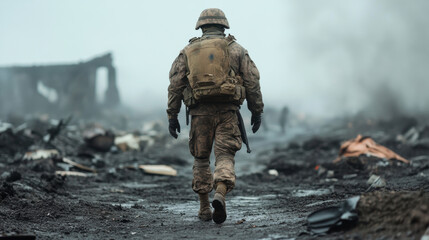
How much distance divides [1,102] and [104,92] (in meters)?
7.18

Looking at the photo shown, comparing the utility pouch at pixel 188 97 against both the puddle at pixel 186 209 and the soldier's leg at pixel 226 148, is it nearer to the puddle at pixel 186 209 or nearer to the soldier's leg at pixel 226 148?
the soldier's leg at pixel 226 148

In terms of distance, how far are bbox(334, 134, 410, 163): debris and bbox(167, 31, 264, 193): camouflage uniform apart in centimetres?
520

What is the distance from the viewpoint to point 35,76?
3522 cm

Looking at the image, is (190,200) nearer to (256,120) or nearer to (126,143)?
(256,120)

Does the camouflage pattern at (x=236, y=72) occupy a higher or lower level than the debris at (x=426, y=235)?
higher

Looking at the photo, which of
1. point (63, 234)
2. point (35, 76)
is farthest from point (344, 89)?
point (63, 234)

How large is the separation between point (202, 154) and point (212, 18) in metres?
1.29

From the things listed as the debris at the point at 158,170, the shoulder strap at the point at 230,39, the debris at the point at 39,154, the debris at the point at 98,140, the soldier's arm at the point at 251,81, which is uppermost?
the debris at the point at 98,140

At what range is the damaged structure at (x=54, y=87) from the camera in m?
34.3

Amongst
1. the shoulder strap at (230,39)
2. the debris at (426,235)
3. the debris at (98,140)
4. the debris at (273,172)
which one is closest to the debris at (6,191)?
the shoulder strap at (230,39)

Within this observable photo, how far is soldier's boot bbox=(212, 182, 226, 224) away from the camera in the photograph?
3.92 metres

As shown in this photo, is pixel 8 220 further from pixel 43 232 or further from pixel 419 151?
pixel 419 151

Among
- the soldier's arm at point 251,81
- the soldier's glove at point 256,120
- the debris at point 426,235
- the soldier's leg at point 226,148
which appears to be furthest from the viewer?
the soldier's glove at point 256,120

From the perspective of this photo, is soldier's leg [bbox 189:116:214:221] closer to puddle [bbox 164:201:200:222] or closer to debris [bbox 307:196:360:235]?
puddle [bbox 164:201:200:222]
